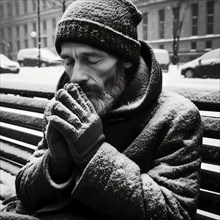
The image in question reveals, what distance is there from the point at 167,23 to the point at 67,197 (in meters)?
36.4

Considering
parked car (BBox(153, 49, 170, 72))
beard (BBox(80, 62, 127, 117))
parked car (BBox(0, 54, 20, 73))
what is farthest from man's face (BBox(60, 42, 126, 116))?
parked car (BBox(153, 49, 170, 72))

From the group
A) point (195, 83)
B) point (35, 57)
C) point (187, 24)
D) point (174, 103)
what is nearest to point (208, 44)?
point (187, 24)

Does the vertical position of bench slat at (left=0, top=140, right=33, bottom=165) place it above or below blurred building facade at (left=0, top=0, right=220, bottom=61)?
below

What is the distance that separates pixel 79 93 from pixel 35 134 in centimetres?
202

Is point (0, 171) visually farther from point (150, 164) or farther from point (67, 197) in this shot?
point (150, 164)

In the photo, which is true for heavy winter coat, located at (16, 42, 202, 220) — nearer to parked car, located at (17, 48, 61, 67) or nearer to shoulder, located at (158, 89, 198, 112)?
shoulder, located at (158, 89, 198, 112)

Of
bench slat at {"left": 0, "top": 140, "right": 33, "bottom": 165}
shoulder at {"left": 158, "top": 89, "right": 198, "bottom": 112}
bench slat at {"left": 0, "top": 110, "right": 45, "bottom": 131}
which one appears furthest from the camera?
bench slat at {"left": 0, "top": 140, "right": 33, "bottom": 165}

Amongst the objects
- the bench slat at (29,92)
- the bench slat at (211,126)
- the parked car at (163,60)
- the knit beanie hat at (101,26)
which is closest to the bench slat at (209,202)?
the bench slat at (211,126)

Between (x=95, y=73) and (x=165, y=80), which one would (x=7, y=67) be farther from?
(x=95, y=73)

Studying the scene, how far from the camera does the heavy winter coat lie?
151cm

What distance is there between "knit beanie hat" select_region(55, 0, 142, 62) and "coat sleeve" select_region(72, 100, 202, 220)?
0.43 meters

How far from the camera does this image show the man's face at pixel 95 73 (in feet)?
5.47

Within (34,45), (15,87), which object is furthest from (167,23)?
(15,87)

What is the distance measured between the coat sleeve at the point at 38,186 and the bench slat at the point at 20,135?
1463 mm
